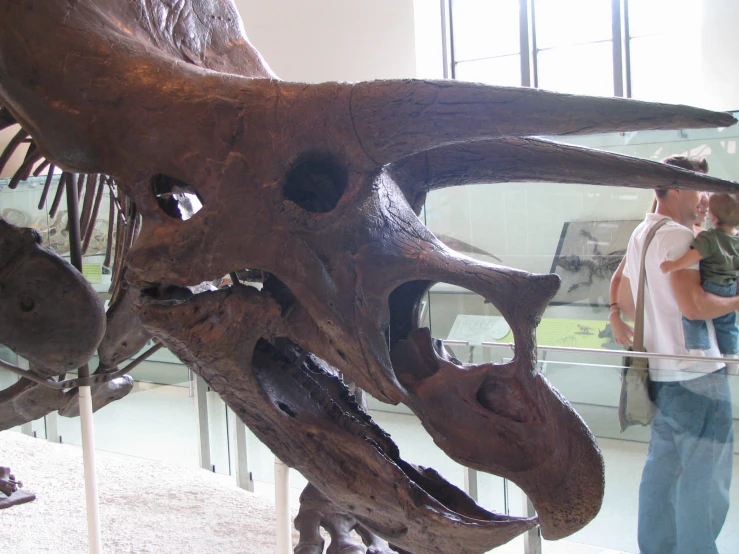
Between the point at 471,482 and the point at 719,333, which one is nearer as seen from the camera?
the point at 719,333

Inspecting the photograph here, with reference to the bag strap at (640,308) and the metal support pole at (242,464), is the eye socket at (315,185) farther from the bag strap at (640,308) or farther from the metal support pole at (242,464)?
the metal support pole at (242,464)

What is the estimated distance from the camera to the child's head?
2.35m

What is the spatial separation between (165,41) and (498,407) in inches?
37.9

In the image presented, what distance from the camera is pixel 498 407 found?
38.4 inches

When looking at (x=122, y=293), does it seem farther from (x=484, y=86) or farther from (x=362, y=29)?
(x=362, y=29)

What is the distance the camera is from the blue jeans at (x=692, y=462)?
7.50 feet

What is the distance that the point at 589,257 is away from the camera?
3.74 m

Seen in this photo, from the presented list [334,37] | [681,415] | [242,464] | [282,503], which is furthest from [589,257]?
[334,37]

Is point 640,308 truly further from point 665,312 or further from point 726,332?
point 726,332

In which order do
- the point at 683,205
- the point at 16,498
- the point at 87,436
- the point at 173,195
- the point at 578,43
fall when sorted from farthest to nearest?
the point at 578,43
the point at 16,498
the point at 683,205
the point at 87,436
the point at 173,195

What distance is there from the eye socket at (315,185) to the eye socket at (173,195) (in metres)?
0.19

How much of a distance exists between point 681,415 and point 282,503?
4.59ft

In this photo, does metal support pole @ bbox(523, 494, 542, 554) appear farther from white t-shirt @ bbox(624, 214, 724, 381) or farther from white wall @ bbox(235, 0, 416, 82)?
white wall @ bbox(235, 0, 416, 82)

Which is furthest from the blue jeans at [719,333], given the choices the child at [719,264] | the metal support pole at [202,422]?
the metal support pole at [202,422]
